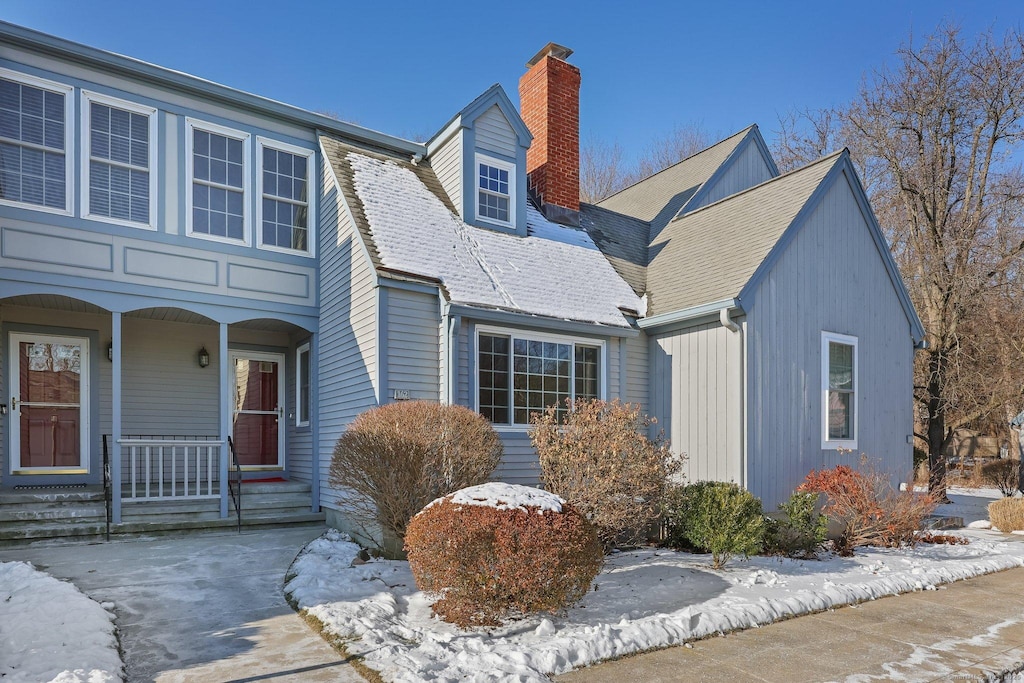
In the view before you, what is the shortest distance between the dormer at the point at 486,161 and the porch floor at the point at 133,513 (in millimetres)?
5150

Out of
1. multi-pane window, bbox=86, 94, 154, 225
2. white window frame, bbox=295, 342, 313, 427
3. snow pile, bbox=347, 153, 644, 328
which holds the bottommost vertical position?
white window frame, bbox=295, 342, 313, 427

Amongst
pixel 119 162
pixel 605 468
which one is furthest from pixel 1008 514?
pixel 119 162

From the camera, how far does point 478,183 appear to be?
10.9 m

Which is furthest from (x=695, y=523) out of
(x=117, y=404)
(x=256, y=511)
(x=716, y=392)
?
(x=117, y=404)

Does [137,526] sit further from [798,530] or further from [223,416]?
[798,530]

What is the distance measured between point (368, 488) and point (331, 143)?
6.03m

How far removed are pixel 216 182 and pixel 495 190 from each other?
4.33 metres

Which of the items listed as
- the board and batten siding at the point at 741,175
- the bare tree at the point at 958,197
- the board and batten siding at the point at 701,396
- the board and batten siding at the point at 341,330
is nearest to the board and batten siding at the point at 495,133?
the board and batten siding at the point at 341,330

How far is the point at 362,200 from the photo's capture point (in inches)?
374

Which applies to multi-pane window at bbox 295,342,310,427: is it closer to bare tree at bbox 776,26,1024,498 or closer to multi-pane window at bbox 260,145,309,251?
multi-pane window at bbox 260,145,309,251

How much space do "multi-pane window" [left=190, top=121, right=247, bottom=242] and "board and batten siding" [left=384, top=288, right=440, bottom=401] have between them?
9.63 feet

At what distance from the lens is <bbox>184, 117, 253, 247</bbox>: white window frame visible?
927 centimetres

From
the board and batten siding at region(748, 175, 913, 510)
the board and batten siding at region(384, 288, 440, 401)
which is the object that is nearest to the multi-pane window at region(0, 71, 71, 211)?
the board and batten siding at region(384, 288, 440, 401)

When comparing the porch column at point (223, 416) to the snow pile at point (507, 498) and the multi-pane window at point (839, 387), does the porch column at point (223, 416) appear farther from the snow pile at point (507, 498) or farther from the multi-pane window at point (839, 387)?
the multi-pane window at point (839, 387)
